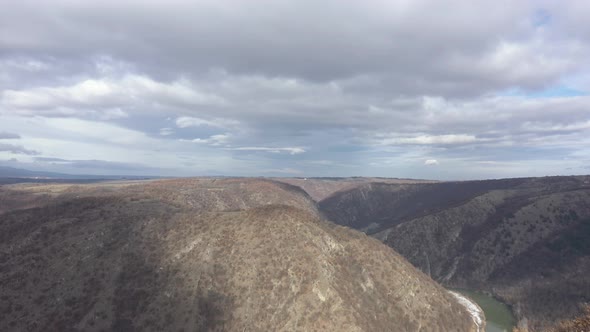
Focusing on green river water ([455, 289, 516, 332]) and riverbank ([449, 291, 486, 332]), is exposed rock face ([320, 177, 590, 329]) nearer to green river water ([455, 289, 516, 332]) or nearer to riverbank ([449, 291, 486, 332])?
green river water ([455, 289, 516, 332])

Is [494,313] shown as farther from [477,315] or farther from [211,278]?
[211,278]

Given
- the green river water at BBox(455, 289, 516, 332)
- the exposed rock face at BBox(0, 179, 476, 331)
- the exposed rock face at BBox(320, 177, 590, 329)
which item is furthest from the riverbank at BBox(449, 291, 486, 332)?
the exposed rock face at BBox(320, 177, 590, 329)

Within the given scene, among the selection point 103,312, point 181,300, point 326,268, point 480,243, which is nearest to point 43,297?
point 103,312

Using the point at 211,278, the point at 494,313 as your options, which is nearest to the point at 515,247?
the point at 494,313

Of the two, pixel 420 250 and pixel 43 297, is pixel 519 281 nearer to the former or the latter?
pixel 420 250

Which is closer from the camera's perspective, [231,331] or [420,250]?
[231,331]

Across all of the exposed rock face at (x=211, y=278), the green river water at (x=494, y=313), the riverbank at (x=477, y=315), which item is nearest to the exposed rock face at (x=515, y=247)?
the green river water at (x=494, y=313)
